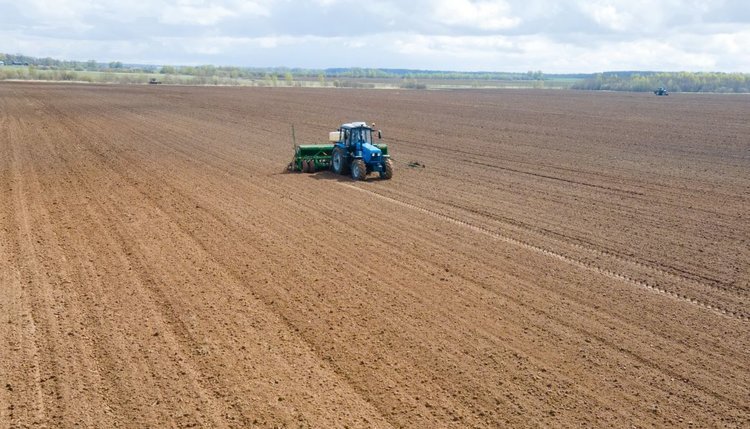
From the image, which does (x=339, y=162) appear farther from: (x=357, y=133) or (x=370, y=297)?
(x=370, y=297)

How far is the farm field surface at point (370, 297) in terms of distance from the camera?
7.22 meters

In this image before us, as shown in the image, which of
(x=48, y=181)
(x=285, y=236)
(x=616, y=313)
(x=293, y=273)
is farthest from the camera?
(x=48, y=181)

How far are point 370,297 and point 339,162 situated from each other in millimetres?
11030

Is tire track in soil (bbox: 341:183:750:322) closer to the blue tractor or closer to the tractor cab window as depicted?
the blue tractor

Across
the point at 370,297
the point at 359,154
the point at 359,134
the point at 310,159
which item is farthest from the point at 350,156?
the point at 370,297

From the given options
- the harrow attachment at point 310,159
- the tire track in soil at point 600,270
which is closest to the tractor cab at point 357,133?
the harrow attachment at point 310,159

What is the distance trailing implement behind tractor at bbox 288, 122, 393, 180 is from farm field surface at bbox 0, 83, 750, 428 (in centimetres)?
55

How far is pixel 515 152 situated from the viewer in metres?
27.1

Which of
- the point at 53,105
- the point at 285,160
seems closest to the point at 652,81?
the point at 53,105

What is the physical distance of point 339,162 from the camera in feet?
68.3

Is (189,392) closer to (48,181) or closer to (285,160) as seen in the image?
(48,181)

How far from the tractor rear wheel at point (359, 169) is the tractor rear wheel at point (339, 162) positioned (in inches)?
20.1

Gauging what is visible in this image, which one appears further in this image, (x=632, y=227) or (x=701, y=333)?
(x=632, y=227)

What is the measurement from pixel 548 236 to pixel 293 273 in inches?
227
